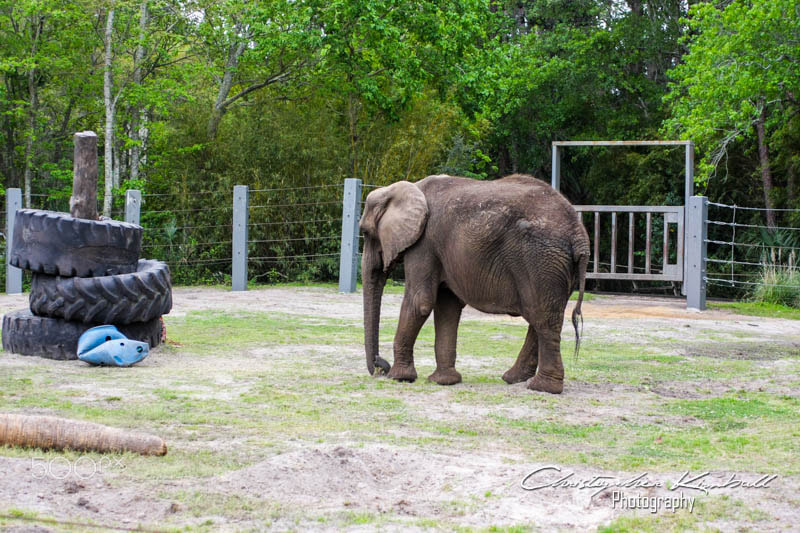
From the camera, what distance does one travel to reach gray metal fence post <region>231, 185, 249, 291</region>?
15609 millimetres

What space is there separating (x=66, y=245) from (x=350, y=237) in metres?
7.88

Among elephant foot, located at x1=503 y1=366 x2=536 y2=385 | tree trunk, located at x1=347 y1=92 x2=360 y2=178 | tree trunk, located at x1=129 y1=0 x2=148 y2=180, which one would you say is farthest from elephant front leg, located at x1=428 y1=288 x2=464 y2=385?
tree trunk, located at x1=129 y1=0 x2=148 y2=180

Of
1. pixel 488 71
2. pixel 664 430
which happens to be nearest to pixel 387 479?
pixel 664 430

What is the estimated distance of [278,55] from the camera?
19109 millimetres

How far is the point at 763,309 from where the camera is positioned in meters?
14.2

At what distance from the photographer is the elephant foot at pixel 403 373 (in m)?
7.23

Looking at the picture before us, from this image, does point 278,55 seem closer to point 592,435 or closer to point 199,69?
point 199,69

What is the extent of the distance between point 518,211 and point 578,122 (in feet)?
65.2

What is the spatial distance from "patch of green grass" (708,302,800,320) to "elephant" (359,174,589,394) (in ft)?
24.4

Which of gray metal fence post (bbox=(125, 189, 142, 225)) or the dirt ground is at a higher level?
gray metal fence post (bbox=(125, 189, 142, 225))

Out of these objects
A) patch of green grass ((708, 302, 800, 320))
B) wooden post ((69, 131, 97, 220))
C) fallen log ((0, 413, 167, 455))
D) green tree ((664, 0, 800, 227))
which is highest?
green tree ((664, 0, 800, 227))

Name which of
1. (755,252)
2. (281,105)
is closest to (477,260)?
(281,105)
